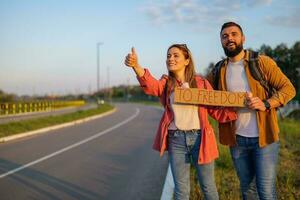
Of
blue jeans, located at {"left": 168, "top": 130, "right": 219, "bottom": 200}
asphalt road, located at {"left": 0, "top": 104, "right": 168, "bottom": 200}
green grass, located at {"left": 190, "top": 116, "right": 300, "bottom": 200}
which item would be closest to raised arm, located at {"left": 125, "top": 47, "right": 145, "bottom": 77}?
blue jeans, located at {"left": 168, "top": 130, "right": 219, "bottom": 200}

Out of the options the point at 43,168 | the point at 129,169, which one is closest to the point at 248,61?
the point at 129,169

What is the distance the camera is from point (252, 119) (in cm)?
394

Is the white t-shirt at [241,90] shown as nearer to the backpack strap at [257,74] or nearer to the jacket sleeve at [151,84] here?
the backpack strap at [257,74]

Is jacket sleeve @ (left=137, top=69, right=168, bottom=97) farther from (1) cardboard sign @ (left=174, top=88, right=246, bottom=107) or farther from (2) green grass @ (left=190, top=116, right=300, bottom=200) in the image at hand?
(2) green grass @ (left=190, top=116, right=300, bottom=200)

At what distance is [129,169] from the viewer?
924cm

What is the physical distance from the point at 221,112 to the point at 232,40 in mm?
659

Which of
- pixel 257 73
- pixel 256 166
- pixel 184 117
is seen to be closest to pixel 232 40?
pixel 257 73

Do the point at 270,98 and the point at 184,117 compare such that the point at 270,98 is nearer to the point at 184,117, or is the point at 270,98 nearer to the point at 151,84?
the point at 184,117

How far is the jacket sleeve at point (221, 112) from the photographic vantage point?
399 cm

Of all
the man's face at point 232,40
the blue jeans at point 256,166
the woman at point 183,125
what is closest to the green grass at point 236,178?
the blue jeans at point 256,166

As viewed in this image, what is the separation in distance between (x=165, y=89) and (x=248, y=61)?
79 centimetres

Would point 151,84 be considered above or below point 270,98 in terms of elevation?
above

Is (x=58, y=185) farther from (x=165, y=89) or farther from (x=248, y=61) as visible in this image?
(x=248, y=61)

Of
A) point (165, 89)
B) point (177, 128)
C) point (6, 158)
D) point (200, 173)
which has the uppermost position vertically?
point (165, 89)
